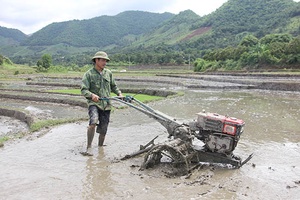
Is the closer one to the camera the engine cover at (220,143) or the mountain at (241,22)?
the engine cover at (220,143)

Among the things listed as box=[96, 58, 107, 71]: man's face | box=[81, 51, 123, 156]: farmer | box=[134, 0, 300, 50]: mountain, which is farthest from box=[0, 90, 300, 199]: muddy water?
box=[134, 0, 300, 50]: mountain

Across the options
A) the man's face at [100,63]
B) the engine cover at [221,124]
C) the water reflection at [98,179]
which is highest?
the man's face at [100,63]

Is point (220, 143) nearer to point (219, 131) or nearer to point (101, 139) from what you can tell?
point (219, 131)

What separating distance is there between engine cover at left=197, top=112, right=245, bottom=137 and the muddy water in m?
0.72

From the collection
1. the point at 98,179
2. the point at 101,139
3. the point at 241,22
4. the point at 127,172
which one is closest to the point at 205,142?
the point at 127,172

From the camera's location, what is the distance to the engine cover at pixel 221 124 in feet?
16.8

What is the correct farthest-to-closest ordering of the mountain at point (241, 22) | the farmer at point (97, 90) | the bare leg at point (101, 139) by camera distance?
1. the mountain at point (241, 22)
2. the bare leg at point (101, 139)
3. the farmer at point (97, 90)

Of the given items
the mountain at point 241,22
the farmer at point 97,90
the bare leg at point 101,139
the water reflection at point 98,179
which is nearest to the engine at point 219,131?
the water reflection at point 98,179

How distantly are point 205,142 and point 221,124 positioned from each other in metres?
0.48

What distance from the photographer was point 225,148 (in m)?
5.24

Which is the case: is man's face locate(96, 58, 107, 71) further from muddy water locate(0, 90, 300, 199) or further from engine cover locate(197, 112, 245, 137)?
engine cover locate(197, 112, 245, 137)

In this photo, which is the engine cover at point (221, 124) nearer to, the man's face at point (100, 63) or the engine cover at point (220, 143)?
the engine cover at point (220, 143)

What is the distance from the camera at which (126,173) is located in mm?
5297

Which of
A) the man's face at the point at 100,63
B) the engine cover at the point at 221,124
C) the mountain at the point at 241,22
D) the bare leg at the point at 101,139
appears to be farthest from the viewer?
the mountain at the point at 241,22
